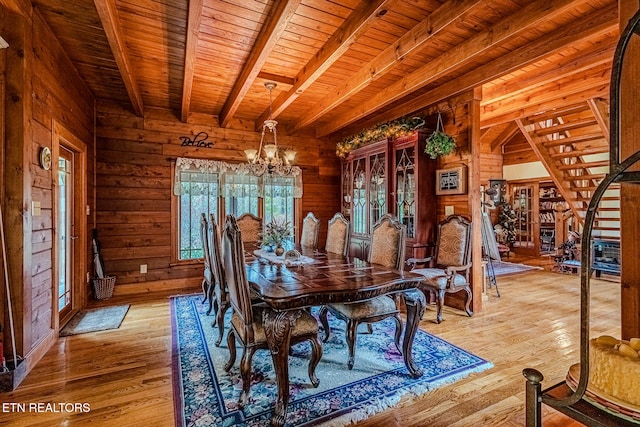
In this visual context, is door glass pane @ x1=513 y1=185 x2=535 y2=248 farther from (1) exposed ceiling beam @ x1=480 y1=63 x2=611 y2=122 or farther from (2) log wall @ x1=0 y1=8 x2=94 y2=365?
(2) log wall @ x1=0 y1=8 x2=94 y2=365

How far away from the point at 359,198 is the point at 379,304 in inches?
112

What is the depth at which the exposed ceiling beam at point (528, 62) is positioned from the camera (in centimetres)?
248

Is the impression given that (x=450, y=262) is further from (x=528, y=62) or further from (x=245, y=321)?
(x=245, y=321)

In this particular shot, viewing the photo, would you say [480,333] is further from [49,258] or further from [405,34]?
[49,258]

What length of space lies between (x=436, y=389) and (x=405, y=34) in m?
2.81

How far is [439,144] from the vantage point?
3.76 metres

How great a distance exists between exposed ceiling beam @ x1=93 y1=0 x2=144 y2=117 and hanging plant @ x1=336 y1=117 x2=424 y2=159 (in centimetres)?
301

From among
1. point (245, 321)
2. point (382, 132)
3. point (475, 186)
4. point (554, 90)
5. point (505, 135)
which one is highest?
point (505, 135)

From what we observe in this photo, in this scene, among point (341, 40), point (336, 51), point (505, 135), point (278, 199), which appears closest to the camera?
point (341, 40)

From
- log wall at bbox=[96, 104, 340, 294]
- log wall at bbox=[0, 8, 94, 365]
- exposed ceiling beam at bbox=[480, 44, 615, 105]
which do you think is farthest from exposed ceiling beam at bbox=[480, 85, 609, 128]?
log wall at bbox=[0, 8, 94, 365]

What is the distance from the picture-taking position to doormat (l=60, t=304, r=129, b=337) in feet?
10.5

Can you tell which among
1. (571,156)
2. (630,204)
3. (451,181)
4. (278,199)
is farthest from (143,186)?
(571,156)

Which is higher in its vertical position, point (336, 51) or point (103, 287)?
point (336, 51)

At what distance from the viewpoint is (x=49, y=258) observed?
2.91 metres
